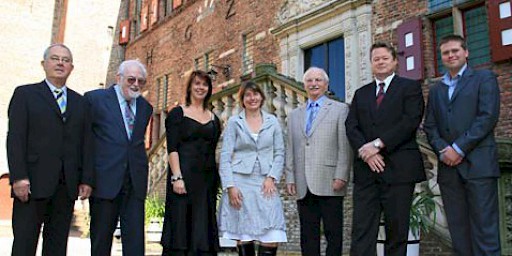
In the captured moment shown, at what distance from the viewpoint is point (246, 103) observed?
4.12 meters

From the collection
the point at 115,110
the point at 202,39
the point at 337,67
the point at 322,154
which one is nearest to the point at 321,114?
the point at 322,154

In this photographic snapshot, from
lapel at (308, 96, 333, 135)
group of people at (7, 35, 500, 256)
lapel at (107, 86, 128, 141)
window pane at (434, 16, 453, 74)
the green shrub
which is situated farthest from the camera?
the green shrub

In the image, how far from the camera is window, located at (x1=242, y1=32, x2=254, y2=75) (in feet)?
43.6

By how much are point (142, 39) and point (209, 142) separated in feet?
54.2

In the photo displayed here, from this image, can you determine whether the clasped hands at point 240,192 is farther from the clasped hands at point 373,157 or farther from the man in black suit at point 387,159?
the clasped hands at point 373,157

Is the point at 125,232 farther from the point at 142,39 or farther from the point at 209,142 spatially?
the point at 142,39

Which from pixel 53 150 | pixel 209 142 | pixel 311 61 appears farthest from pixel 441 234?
pixel 311 61

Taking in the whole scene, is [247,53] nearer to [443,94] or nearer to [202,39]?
[202,39]

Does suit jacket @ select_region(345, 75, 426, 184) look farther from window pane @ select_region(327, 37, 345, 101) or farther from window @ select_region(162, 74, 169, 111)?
window @ select_region(162, 74, 169, 111)

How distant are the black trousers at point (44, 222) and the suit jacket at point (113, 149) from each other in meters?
0.27

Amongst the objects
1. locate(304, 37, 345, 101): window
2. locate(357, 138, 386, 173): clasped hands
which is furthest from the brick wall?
locate(357, 138, 386, 173): clasped hands

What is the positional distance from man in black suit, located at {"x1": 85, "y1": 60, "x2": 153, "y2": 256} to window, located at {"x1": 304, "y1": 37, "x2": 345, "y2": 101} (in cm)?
698

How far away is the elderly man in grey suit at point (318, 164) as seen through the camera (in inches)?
158

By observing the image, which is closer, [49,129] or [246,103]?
[49,129]
